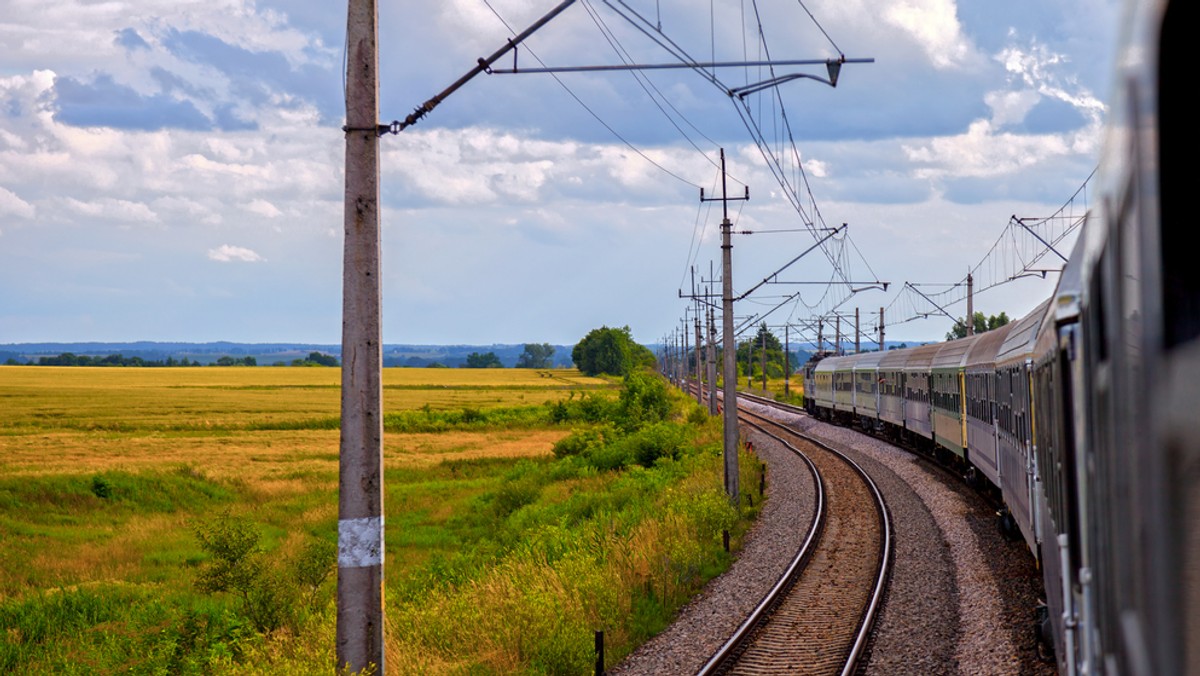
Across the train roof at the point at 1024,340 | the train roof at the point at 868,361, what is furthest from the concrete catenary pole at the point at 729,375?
the train roof at the point at 868,361

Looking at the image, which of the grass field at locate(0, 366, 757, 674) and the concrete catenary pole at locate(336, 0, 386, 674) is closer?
the concrete catenary pole at locate(336, 0, 386, 674)

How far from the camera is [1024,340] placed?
1270 centimetres

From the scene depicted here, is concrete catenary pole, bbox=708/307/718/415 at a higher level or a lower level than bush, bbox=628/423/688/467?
higher

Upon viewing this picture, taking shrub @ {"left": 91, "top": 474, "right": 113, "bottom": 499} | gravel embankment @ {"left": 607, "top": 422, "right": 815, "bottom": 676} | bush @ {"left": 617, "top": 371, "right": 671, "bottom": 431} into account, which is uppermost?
bush @ {"left": 617, "top": 371, "right": 671, "bottom": 431}

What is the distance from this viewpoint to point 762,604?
1423cm

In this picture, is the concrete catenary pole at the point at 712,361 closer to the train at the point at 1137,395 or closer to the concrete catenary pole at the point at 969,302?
the concrete catenary pole at the point at 969,302

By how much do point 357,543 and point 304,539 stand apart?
23.8 metres

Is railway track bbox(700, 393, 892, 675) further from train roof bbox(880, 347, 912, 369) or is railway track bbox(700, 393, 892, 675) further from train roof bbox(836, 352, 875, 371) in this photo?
train roof bbox(836, 352, 875, 371)

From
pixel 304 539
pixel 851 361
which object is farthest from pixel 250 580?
pixel 851 361

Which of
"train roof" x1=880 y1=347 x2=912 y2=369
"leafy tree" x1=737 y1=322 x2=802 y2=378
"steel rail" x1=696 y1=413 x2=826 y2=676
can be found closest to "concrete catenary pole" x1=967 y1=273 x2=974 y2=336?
"train roof" x1=880 y1=347 x2=912 y2=369

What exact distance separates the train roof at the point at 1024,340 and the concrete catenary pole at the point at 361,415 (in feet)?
19.7

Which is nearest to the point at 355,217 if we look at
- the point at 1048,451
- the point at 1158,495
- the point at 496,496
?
the point at 1048,451

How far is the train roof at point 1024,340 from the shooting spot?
11.3 metres

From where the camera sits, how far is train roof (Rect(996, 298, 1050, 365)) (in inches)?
445
